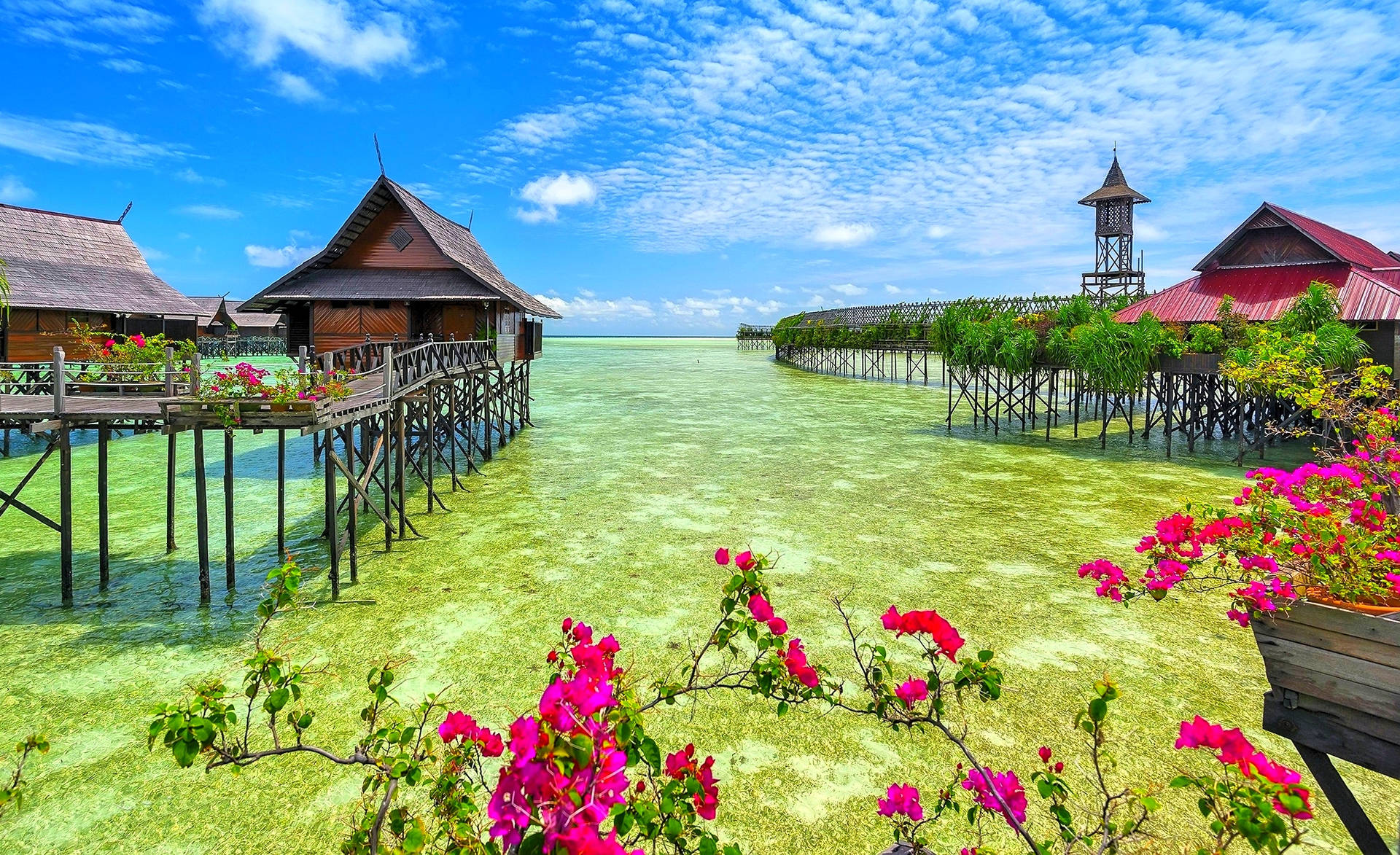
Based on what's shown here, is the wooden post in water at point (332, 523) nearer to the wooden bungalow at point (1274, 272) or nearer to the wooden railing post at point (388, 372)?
the wooden railing post at point (388, 372)

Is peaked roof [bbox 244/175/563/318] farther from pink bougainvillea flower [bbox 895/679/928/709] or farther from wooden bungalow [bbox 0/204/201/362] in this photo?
pink bougainvillea flower [bbox 895/679/928/709]

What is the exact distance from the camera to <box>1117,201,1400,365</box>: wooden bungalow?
19672 mm

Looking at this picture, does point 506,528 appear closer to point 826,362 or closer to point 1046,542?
point 1046,542

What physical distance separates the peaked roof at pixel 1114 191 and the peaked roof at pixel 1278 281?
46.2 feet

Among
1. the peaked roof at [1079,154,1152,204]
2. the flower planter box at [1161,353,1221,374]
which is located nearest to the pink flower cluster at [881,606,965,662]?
the flower planter box at [1161,353,1221,374]

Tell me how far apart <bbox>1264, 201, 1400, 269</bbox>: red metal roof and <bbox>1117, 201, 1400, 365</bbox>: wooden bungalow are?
33 millimetres

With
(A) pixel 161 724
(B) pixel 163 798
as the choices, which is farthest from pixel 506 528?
(A) pixel 161 724

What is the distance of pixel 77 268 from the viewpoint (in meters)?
23.2

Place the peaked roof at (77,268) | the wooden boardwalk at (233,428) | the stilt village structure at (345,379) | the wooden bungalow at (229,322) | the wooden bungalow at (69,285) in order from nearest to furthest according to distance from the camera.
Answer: the wooden boardwalk at (233,428)
the stilt village structure at (345,379)
the wooden bungalow at (69,285)
the peaked roof at (77,268)
the wooden bungalow at (229,322)

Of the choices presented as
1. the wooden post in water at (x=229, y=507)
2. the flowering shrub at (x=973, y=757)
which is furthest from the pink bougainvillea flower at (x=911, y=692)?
the wooden post in water at (x=229, y=507)

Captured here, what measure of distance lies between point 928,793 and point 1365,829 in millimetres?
2261

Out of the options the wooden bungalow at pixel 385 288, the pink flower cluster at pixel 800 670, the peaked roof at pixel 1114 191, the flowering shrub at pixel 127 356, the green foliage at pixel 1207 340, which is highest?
the peaked roof at pixel 1114 191

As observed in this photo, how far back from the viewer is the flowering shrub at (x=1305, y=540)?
3201 millimetres

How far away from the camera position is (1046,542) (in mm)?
10125
